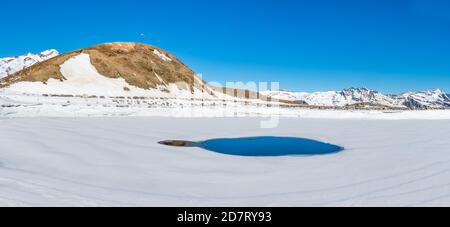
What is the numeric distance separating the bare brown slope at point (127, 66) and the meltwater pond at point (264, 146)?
193ft

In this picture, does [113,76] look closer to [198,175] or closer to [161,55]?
[161,55]

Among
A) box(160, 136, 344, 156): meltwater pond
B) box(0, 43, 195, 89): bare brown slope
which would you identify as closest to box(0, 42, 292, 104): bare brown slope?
box(0, 43, 195, 89): bare brown slope

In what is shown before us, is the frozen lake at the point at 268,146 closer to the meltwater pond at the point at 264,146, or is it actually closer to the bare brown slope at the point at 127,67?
the meltwater pond at the point at 264,146

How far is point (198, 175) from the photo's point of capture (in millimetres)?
8898

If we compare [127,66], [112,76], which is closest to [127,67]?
[127,66]

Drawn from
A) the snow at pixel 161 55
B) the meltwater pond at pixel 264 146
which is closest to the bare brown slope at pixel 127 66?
the snow at pixel 161 55

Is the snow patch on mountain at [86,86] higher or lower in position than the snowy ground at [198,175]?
higher

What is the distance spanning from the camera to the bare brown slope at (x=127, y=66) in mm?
72250

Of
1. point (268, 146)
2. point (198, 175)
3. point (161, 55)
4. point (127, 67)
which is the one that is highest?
point (161, 55)

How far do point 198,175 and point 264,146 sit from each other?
5.99 m

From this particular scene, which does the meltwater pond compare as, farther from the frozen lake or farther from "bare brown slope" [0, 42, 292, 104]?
"bare brown slope" [0, 42, 292, 104]
